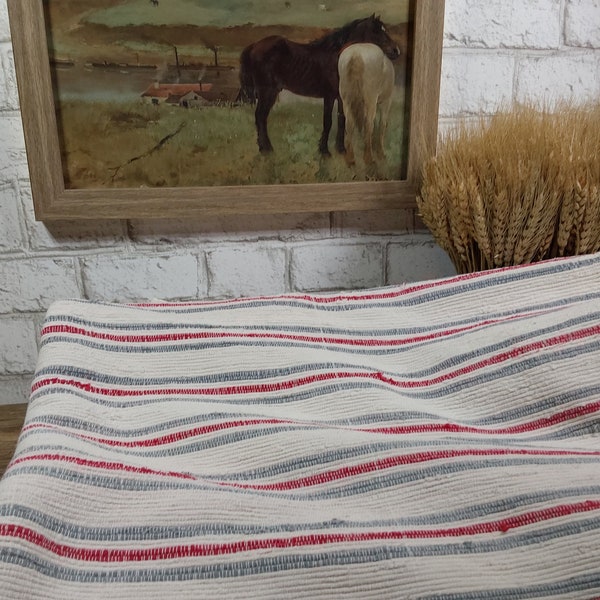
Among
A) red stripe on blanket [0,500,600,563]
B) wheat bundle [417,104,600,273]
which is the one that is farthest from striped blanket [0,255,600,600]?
wheat bundle [417,104,600,273]

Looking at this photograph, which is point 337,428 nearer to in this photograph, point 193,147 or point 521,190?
point 521,190

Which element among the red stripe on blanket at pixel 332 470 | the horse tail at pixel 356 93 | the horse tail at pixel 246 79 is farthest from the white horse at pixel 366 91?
the red stripe on blanket at pixel 332 470

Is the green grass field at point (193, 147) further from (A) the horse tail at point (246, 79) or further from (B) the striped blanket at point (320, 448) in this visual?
(B) the striped blanket at point (320, 448)

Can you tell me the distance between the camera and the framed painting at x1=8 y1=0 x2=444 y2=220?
798 mm

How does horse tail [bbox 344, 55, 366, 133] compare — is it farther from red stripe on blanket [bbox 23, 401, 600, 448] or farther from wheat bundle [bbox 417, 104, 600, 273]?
red stripe on blanket [bbox 23, 401, 600, 448]

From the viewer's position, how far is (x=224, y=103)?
847 mm

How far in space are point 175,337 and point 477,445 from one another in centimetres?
27

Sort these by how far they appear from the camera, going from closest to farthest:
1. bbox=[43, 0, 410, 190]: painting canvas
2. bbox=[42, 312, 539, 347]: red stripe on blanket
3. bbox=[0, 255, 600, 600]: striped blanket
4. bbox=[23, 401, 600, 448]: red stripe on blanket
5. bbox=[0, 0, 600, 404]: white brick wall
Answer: bbox=[0, 255, 600, 600]: striped blanket, bbox=[23, 401, 600, 448]: red stripe on blanket, bbox=[42, 312, 539, 347]: red stripe on blanket, bbox=[43, 0, 410, 190]: painting canvas, bbox=[0, 0, 600, 404]: white brick wall

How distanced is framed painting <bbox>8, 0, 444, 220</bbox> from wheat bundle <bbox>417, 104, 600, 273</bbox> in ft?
0.48

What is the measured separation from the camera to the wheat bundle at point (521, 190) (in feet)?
2.28

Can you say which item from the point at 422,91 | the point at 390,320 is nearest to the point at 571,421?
the point at 390,320

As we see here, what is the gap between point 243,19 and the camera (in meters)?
0.82

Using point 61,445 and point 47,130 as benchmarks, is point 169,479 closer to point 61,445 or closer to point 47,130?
point 61,445

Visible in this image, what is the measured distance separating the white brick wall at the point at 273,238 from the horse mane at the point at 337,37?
14cm
